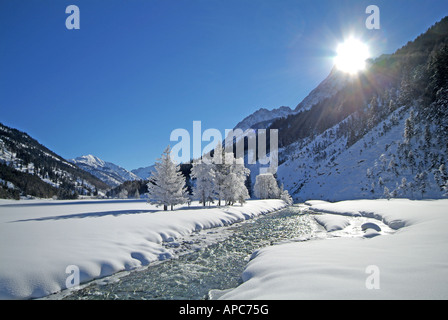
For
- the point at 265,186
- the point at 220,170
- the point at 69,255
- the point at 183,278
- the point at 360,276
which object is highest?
the point at 220,170

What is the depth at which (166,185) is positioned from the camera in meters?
32.9

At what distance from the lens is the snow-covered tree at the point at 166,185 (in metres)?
32.6

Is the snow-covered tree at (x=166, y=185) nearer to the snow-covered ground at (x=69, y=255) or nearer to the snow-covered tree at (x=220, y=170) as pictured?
the snow-covered tree at (x=220, y=170)

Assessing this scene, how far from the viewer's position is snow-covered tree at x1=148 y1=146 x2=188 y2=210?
107ft

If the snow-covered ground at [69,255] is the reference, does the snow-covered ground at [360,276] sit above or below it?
above

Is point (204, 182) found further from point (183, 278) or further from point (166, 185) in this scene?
point (183, 278)

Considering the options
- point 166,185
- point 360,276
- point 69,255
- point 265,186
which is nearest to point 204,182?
point 166,185

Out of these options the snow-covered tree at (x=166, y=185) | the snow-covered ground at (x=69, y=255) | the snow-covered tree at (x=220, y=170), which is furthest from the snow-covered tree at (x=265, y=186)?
the snow-covered ground at (x=69, y=255)

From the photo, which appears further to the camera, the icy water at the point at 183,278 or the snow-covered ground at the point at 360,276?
the icy water at the point at 183,278

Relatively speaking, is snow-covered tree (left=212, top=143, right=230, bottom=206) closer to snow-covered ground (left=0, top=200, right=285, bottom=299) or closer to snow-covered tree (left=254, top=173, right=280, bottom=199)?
snow-covered ground (left=0, top=200, right=285, bottom=299)

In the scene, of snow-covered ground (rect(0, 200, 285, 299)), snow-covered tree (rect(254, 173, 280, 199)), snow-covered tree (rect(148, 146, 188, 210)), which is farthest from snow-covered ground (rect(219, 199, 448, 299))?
snow-covered tree (rect(254, 173, 280, 199))

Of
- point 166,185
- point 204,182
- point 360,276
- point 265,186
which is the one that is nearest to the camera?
point 360,276

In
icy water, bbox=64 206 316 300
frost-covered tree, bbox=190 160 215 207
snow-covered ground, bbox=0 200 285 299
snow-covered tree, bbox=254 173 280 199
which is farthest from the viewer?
snow-covered tree, bbox=254 173 280 199
